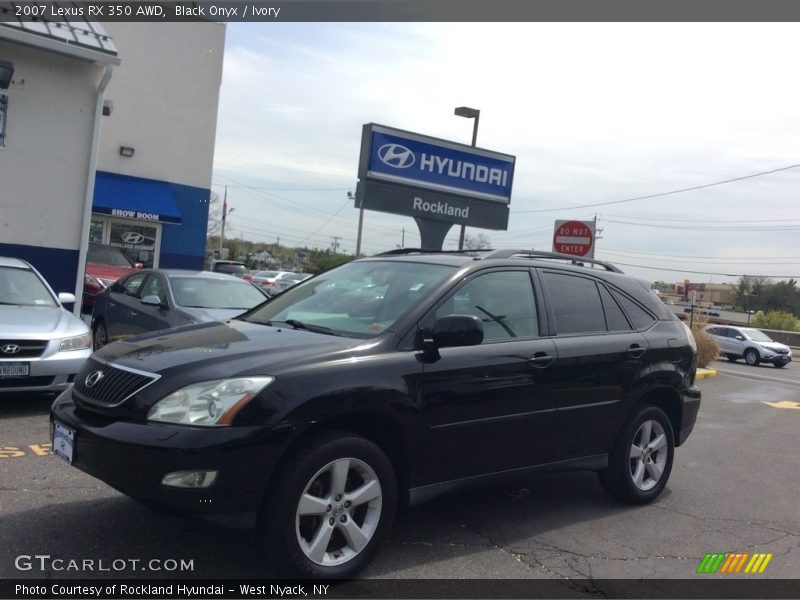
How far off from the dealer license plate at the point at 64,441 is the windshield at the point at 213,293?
5.24m

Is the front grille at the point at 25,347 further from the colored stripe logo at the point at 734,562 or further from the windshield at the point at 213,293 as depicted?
the colored stripe logo at the point at 734,562

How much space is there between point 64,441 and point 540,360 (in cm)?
279

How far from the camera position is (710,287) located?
10356 centimetres

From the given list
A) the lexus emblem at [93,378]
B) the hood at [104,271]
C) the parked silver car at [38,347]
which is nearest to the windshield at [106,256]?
the hood at [104,271]

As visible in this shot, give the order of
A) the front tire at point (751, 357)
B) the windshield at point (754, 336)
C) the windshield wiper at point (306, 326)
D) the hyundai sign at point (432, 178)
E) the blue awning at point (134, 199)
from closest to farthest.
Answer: the windshield wiper at point (306, 326) → the hyundai sign at point (432, 178) → the blue awning at point (134, 199) → the front tire at point (751, 357) → the windshield at point (754, 336)

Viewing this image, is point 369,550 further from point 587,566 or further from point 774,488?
point 774,488

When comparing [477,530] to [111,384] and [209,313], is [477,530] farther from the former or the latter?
[209,313]

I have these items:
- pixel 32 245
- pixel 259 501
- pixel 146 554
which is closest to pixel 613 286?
pixel 259 501

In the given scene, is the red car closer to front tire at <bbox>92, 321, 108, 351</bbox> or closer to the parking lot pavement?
front tire at <bbox>92, 321, 108, 351</bbox>

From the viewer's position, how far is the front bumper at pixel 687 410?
5.96m

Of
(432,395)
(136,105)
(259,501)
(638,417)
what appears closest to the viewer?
(259,501)

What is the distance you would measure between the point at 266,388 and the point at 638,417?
3.06 metres

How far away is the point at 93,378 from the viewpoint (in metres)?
4.09

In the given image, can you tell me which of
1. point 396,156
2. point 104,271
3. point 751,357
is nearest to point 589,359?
point 396,156
